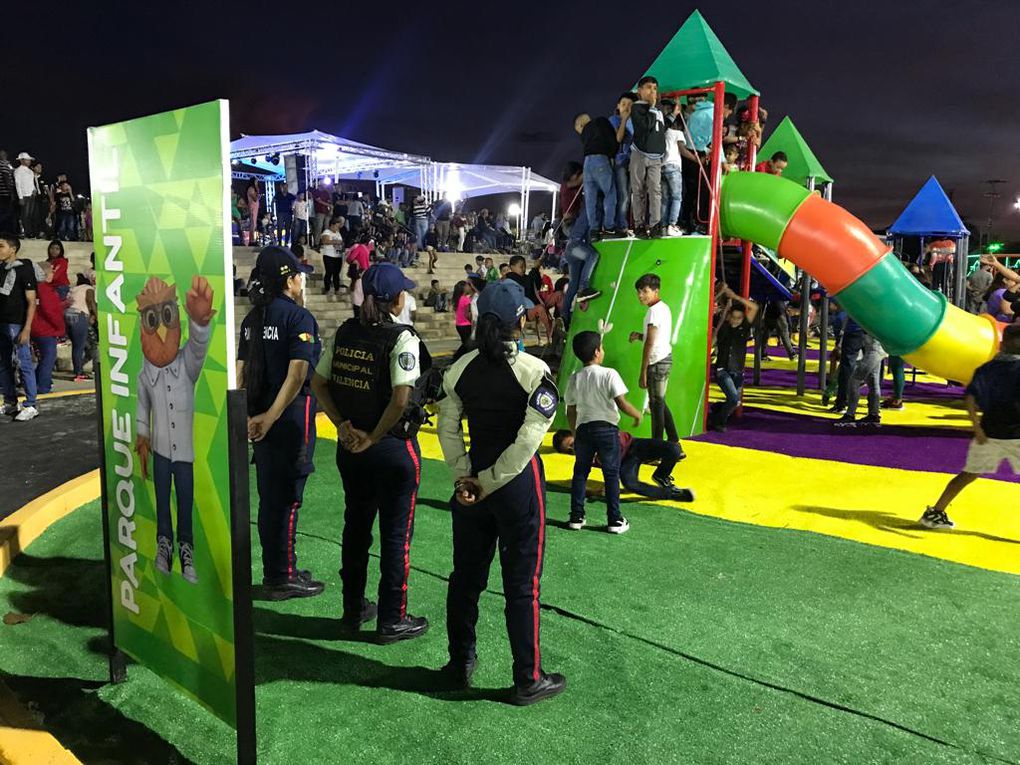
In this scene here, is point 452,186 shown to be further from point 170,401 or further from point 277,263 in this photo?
point 170,401

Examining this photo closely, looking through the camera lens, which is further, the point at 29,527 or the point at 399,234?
the point at 399,234

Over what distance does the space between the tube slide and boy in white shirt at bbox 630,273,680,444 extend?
90.5 inches

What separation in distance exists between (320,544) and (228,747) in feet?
8.04

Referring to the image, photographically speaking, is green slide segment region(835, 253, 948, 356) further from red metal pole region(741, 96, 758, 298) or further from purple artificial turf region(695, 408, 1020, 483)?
red metal pole region(741, 96, 758, 298)

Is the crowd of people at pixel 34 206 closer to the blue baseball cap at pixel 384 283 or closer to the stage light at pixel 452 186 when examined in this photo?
the blue baseball cap at pixel 384 283

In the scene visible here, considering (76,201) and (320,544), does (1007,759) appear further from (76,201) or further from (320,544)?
(76,201)

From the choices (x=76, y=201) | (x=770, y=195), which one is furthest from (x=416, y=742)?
(x=76, y=201)

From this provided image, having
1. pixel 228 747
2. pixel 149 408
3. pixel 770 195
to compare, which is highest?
pixel 770 195

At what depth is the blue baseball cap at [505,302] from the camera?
3369 millimetres

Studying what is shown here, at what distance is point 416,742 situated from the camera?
3.24m

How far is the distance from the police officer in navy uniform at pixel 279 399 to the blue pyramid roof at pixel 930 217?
16.3 metres

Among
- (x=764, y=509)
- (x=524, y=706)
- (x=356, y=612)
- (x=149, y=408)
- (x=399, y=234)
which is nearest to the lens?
(x=149, y=408)

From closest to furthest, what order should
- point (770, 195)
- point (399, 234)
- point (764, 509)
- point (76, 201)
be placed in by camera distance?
point (764, 509)
point (770, 195)
point (76, 201)
point (399, 234)

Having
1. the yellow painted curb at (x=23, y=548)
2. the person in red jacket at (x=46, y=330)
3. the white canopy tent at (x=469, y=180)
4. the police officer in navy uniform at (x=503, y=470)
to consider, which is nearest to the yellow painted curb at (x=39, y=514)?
the yellow painted curb at (x=23, y=548)
